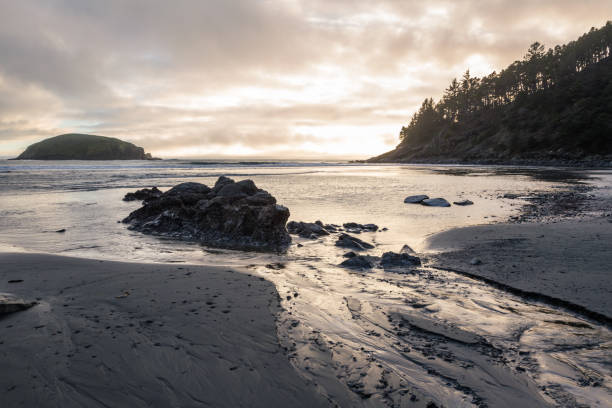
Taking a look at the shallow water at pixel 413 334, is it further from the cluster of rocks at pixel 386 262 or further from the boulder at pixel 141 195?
the boulder at pixel 141 195

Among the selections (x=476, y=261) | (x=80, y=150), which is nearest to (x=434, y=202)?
(x=476, y=261)

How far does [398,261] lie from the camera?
23.7ft

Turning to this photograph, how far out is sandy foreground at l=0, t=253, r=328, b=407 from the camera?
273 centimetres

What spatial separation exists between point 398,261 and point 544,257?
335 centimetres

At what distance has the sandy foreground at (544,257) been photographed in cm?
534

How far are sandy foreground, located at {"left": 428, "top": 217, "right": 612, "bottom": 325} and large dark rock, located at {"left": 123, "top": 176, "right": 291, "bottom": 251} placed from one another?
4726mm

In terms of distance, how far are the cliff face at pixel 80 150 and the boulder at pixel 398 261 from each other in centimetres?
15245

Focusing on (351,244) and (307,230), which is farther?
(307,230)

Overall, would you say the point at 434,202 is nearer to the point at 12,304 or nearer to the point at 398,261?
the point at 398,261

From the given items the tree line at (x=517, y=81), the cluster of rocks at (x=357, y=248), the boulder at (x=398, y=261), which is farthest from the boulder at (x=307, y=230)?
the tree line at (x=517, y=81)

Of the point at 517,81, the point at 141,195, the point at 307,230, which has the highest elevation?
the point at 517,81

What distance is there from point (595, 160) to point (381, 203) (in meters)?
58.9

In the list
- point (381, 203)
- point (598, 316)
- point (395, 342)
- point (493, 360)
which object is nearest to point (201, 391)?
point (395, 342)

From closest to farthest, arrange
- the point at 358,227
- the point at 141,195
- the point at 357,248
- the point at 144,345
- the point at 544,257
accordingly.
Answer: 1. the point at 144,345
2. the point at 544,257
3. the point at 357,248
4. the point at 358,227
5. the point at 141,195
